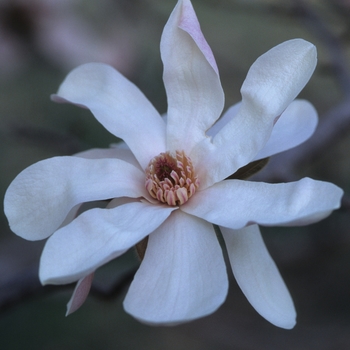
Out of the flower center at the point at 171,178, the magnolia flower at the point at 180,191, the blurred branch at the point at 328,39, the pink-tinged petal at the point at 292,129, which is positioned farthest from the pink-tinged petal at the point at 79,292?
the blurred branch at the point at 328,39

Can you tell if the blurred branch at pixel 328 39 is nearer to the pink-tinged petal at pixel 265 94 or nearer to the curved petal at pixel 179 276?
the pink-tinged petal at pixel 265 94

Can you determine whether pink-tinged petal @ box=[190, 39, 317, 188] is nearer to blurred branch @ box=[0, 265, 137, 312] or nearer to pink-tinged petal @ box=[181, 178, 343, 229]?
pink-tinged petal @ box=[181, 178, 343, 229]

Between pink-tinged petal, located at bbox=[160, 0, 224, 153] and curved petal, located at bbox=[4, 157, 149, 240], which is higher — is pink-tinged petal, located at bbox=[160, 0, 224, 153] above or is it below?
above

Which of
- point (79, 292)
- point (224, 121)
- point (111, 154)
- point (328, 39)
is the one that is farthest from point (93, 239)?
point (328, 39)

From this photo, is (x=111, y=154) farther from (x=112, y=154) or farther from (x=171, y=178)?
(x=171, y=178)

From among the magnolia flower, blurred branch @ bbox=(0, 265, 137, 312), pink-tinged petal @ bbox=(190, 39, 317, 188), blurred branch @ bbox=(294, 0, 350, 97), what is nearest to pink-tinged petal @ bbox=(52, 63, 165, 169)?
the magnolia flower

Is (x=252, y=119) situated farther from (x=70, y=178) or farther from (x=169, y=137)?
(x=70, y=178)
